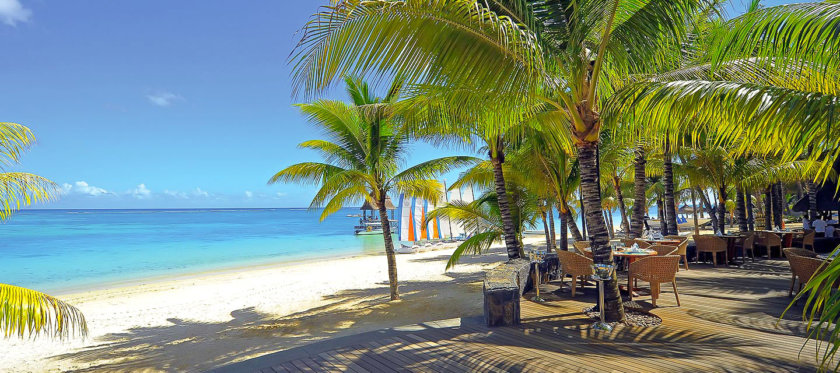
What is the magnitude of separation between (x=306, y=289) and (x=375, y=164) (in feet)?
20.2

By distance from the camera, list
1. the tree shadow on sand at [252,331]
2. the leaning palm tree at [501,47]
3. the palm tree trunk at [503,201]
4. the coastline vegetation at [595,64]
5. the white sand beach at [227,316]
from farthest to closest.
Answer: the palm tree trunk at [503,201]
the white sand beach at [227,316]
the tree shadow on sand at [252,331]
the leaning palm tree at [501,47]
the coastline vegetation at [595,64]

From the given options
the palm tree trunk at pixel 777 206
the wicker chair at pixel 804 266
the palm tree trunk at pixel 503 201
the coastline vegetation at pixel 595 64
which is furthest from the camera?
the palm tree trunk at pixel 777 206

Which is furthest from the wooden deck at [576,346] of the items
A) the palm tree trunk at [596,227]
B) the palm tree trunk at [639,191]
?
the palm tree trunk at [639,191]

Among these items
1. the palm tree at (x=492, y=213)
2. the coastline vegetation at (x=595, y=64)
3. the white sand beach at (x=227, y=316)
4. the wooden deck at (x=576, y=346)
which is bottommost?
the white sand beach at (x=227, y=316)

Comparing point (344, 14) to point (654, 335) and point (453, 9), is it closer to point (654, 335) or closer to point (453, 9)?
point (453, 9)

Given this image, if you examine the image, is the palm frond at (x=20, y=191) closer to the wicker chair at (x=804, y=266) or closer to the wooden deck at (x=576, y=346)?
the wooden deck at (x=576, y=346)

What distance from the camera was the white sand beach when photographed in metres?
7.33

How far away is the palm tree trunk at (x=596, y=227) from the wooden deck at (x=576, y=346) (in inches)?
11.8

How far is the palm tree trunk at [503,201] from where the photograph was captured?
9.46m

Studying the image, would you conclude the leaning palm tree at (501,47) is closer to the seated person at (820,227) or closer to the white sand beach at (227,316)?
the white sand beach at (227,316)

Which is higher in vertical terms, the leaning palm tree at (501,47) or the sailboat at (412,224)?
the leaning palm tree at (501,47)

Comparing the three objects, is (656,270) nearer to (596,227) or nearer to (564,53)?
(596,227)

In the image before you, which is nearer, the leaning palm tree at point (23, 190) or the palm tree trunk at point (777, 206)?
the leaning palm tree at point (23, 190)

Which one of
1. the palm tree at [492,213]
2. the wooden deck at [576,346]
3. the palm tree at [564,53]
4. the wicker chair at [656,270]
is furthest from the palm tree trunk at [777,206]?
the palm tree at [564,53]
